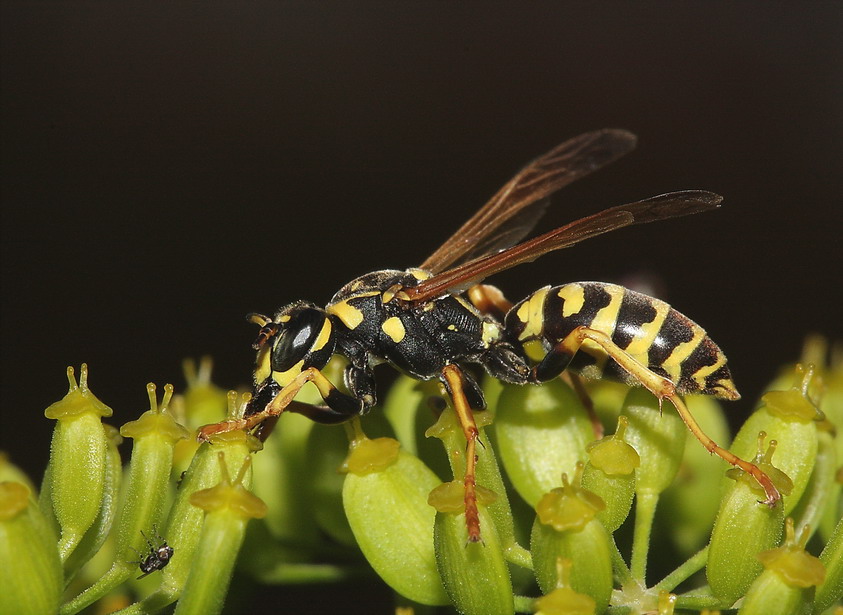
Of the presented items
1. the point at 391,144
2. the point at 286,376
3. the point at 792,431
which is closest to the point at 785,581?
the point at 792,431

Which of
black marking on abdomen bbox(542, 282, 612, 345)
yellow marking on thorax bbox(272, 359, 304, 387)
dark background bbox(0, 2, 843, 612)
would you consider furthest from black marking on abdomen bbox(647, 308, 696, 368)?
dark background bbox(0, 2, 843, 612)

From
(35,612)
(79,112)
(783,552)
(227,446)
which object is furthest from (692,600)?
(79,112)

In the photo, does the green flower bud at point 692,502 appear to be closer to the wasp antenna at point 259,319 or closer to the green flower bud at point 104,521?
the wasp antenna at point 259,319

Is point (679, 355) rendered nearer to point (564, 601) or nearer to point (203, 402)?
point (564, 601)

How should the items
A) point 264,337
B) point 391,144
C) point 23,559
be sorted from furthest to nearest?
point 391,144 < point 264,337 < point 23,559

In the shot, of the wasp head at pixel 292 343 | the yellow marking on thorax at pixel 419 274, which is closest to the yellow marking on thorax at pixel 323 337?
the wasp head at pixel 292 343

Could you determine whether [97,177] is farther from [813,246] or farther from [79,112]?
[813,246]

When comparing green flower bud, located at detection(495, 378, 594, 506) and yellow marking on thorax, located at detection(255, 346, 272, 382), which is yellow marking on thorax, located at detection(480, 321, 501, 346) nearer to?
green flower bud, located at detection(495, 378, 594, 506)
